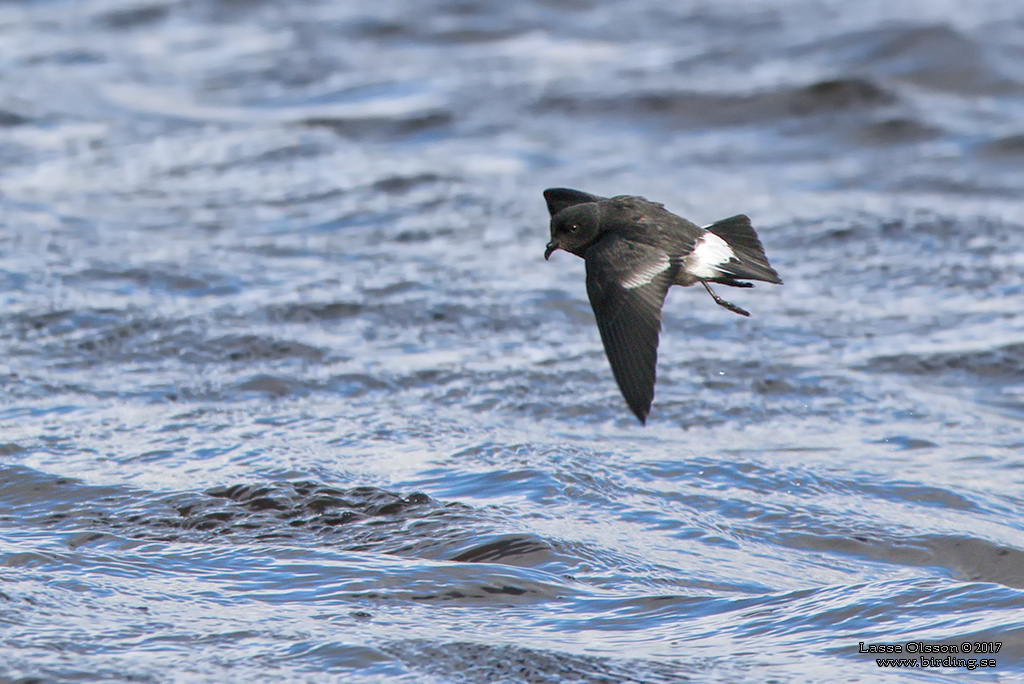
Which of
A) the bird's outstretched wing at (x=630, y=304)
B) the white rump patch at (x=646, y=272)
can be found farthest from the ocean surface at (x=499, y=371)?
the white rump patch at (x=646, y=272)

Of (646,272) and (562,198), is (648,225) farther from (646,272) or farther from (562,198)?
(562,198)

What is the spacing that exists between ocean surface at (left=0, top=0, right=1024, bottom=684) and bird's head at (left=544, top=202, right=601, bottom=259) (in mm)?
854

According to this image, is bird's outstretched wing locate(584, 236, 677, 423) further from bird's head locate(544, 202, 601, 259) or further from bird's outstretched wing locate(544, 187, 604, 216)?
bird's outstretched wing locate(544, 187, 604, 216)

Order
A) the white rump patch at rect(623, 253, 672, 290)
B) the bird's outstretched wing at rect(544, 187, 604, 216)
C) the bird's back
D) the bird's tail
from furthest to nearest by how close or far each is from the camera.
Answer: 1. the bird's outstretched wing at rect(544, 187, 604, 216)
2. the bird's back
3. the bird's tail
4. the white rump patch at rect(623, 253, 672, 290)

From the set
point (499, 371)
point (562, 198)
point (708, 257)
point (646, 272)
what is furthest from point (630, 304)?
point (499, 371)

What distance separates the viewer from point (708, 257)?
4387 mm

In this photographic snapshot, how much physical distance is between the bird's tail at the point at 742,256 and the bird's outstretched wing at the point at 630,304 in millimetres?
186

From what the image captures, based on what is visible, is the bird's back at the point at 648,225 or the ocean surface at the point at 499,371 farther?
the bird's back at the point at 648,225

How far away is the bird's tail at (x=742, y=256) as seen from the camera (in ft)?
13.9

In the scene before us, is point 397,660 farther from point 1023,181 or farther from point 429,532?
point 1023,181

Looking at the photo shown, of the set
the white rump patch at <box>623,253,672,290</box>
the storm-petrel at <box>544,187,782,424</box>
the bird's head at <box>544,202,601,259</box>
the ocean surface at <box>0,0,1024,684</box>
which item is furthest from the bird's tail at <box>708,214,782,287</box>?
the ocean surface at <box>0,0,1024,684</box>

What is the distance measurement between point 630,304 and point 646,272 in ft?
0.70

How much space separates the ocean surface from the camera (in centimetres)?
391

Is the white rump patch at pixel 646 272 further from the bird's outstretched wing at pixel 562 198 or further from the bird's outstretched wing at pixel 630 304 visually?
the bird's outstretched wing at pixel 562 198
